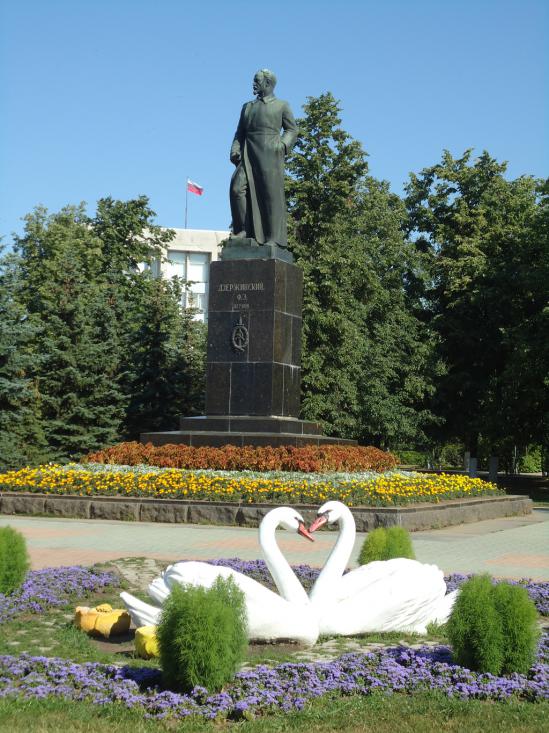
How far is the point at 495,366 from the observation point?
37750mm

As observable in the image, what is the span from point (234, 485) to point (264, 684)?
32.0ft

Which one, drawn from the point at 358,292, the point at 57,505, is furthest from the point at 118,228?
the point at 57,505

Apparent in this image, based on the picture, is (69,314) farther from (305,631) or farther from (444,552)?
(305,631)

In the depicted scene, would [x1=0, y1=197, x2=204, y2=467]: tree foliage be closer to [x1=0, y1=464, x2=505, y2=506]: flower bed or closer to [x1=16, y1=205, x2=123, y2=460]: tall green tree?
[x1=16, y1=205, x2=123, y2=460]: tall green tree

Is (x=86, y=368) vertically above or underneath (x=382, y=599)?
above

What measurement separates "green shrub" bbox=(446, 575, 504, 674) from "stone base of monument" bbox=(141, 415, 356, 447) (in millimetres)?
12098

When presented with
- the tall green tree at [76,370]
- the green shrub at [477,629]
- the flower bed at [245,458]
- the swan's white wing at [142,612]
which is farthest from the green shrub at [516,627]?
the tall green tree at [76,370]

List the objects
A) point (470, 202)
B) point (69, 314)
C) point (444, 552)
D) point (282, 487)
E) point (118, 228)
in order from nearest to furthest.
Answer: point (444, 552) → point (282, 487) → point (69, 314) → point (470, 202) → point (118, 228)

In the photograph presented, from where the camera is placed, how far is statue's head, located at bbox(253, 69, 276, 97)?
19.8 meters

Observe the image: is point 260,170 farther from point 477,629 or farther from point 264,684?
point 264,684

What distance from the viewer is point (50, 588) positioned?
7977mm

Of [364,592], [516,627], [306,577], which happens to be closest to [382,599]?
[364,592]

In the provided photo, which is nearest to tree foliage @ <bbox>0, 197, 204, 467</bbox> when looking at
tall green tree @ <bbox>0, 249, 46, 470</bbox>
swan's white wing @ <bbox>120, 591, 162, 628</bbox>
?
tall green tree @ <bbox>0, 249, 46, 470</bbox>

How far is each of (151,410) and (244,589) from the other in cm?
2255
